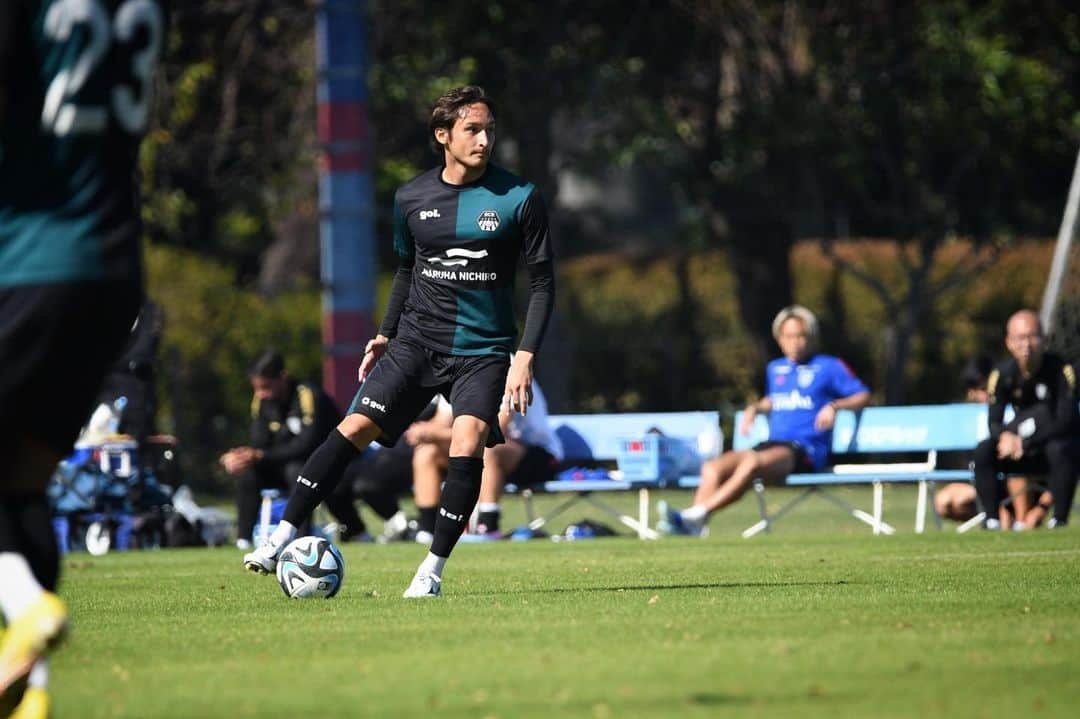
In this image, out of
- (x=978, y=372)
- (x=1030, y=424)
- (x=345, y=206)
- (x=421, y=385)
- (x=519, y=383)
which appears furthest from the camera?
(x=345, y=206)

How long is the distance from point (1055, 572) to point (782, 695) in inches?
196

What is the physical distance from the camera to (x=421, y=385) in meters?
9.84

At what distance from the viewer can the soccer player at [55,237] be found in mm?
5598

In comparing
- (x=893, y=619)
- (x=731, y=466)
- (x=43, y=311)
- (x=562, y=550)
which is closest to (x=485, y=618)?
(x=893, y=619)

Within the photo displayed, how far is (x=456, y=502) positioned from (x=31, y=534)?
3923 mm

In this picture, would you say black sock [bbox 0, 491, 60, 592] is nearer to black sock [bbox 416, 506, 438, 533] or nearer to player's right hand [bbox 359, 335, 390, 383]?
player's right hand [bbox 359, 335, 390, 383]

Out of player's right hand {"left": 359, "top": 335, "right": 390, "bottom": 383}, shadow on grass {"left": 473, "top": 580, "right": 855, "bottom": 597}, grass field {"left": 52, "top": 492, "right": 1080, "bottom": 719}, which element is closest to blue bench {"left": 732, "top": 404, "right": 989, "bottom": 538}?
grass field {"left": 52, "top": 492, "right": 1080, "bottom": 719}

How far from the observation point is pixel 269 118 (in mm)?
31453

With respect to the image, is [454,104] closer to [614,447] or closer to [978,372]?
[614,447]

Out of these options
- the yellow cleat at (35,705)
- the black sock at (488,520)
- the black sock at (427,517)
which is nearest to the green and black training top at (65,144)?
the yellow cleat at (35,705)

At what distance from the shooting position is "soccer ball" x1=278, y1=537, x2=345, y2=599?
31.6ft

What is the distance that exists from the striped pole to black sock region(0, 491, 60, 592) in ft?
55.1

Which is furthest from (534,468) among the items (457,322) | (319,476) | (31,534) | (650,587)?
(31,534)

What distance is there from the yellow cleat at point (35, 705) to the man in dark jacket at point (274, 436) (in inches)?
450
